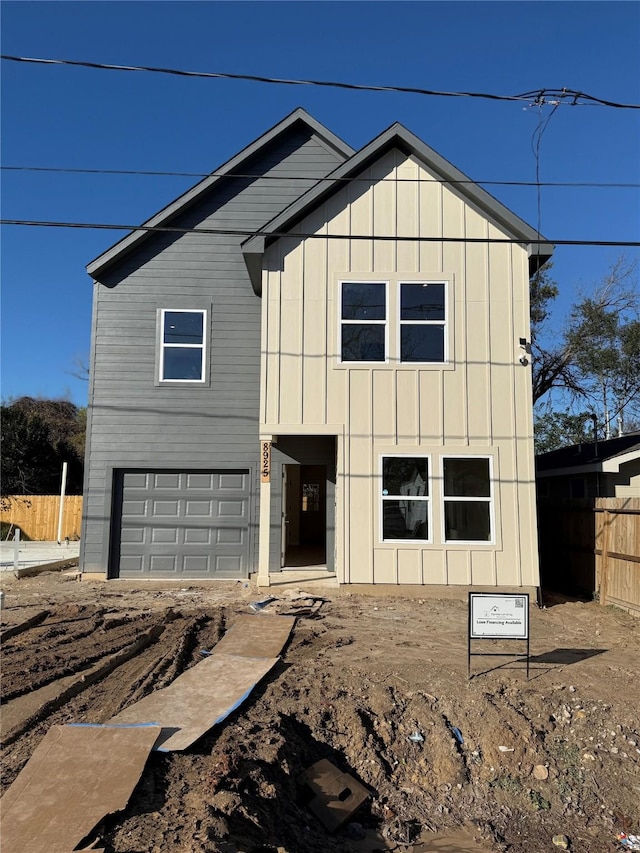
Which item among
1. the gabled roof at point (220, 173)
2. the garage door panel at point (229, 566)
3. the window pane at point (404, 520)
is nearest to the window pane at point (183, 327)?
the gabled roof at point (220, 173)

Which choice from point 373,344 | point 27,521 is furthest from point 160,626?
point 27,521

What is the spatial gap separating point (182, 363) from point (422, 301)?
5340 mm

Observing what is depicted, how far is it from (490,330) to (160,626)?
26.0 ft

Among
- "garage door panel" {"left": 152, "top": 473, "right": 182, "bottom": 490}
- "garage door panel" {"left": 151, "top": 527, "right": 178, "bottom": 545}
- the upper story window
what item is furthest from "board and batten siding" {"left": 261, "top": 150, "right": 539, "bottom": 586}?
"garage door panel" {"left": 151, "top": 527, "right": 178, "bottom": 545}

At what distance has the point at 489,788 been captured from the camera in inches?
190

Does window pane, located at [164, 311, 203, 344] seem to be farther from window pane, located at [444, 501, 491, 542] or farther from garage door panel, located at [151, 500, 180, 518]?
window pane, located at [444, 501, 491, 542]

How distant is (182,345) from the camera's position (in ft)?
42.1

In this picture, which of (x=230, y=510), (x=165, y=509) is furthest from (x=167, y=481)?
(x=230, y=510)

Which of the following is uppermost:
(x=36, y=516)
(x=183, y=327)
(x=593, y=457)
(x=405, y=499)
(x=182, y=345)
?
(x=183, y=327)

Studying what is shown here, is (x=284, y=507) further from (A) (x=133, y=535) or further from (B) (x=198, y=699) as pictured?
(B) (x=198, y=699)

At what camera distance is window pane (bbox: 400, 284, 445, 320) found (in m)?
11.4

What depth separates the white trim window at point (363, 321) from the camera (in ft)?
37.1

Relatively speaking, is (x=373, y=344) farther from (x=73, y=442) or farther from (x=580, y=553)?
(x=73, y=442)

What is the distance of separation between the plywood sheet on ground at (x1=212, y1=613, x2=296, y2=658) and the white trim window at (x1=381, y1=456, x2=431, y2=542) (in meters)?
Result: 2.91
